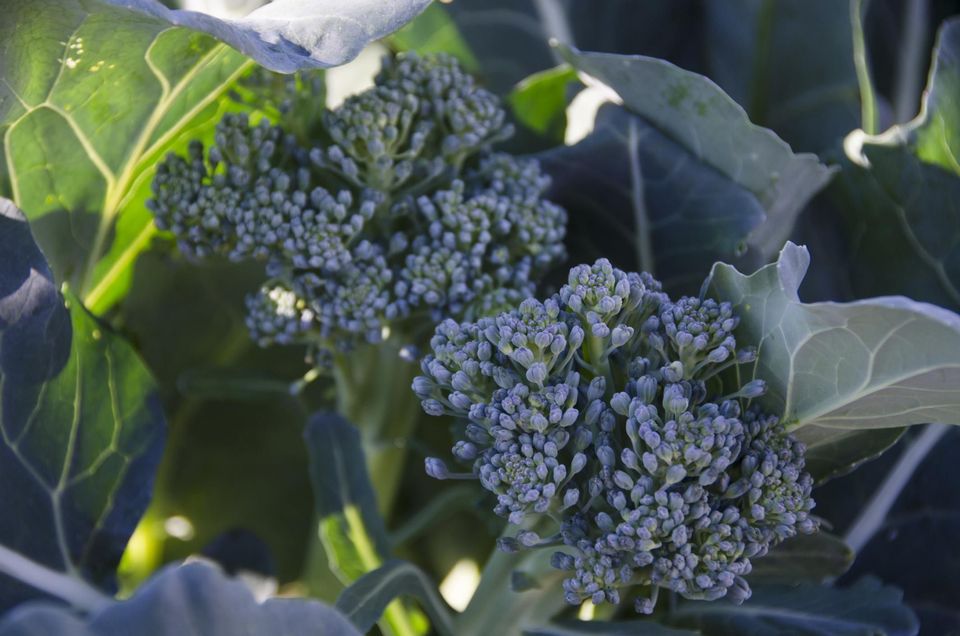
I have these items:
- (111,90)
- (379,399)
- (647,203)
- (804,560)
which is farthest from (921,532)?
(111,90)

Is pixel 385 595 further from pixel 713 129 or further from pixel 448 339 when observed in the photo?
pixel 713 129

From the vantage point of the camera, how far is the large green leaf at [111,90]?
74 centimetres

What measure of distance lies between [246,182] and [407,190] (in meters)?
0.14

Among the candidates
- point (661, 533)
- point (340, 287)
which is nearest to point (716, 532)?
point (661, 533)

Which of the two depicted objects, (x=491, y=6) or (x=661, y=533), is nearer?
(x=661, y=533)

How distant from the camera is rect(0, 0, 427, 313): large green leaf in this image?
74 cm

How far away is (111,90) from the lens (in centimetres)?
85

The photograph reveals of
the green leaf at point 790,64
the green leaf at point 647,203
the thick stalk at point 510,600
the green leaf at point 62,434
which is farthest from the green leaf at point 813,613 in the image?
the green leaf at point 790,64

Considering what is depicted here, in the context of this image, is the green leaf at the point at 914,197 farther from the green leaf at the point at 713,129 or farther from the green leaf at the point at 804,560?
the green leaf at the point at 804,560

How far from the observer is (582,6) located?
53.5 inches

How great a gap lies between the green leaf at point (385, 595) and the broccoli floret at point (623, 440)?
0.11 meters

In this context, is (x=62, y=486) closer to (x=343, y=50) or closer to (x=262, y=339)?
(x=262, y=339)

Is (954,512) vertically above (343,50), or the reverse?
(343,50)

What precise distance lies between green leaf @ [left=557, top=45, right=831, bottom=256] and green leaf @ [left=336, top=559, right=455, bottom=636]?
1.47 feet
